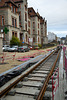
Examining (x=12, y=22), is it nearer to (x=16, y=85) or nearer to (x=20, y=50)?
(x=20, y=50)

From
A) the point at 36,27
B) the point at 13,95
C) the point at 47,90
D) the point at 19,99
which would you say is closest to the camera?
the point at 19,99

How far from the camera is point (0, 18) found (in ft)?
117

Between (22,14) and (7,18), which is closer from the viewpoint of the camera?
(7,18)

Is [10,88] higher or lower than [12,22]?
lower

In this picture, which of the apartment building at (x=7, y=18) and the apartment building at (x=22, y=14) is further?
the apartment building at (x=22, y=14)

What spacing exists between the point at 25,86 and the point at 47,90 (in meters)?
1.11

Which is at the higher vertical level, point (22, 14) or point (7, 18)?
point (22, 14)

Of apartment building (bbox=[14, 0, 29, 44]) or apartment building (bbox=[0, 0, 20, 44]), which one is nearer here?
apartment building (bbox=[0, 0, 20, 44])

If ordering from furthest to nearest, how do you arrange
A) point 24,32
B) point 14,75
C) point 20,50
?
point 24,32 → point 20,50 → point 14,75

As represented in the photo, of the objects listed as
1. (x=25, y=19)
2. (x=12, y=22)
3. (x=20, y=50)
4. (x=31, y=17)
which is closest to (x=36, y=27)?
(x=31, y=17)

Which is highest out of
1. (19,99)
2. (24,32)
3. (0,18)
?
(0,18)

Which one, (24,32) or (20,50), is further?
(24,32)

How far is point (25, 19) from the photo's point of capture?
46312 millimetres

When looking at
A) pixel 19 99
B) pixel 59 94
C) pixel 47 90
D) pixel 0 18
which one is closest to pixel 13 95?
pixel 19 99
